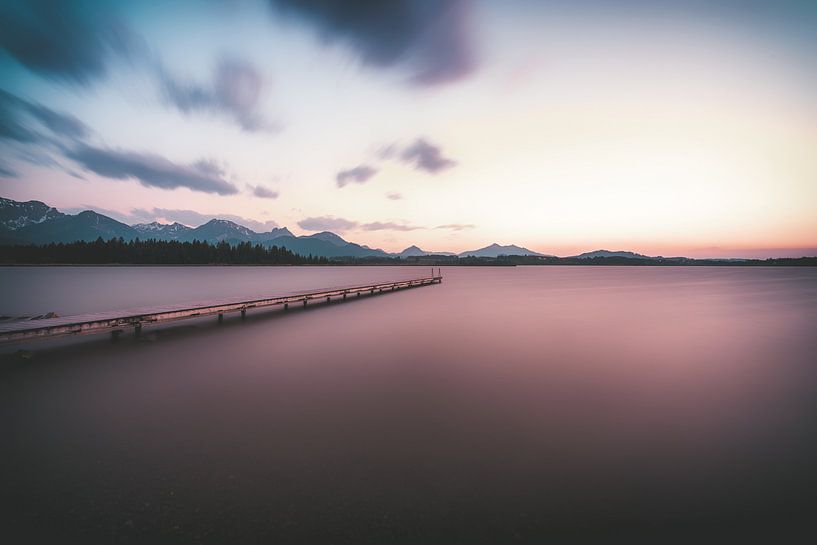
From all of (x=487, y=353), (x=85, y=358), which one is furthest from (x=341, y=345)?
(x=85, y=358)

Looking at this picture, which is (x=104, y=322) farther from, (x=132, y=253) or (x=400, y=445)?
(x=132, y=253)

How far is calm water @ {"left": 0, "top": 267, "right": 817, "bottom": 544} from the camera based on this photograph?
427cm

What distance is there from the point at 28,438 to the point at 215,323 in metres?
14.1

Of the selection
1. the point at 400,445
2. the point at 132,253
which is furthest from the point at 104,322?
the point at 132,253

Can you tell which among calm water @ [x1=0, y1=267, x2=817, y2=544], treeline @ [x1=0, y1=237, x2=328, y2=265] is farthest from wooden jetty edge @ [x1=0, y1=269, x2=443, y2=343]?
treeline @ [x1=0, y1=237, x2=328, y2=265]

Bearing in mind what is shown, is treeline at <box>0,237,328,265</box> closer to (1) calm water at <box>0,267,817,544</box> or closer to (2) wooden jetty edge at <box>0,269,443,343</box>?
(2) wooden jetty edge at <box>0,269,443,343</box>

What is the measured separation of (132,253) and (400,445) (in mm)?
163084

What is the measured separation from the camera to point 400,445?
247 inches

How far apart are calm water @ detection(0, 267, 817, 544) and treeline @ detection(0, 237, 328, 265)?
150 m

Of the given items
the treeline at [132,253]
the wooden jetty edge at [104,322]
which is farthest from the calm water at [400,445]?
the treeline at [132,253]

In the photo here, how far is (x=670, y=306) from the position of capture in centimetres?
3241

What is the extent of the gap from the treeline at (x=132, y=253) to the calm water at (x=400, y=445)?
150 meters

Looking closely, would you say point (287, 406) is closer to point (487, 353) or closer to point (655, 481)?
point (655, 481)

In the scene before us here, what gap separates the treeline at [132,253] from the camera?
126125mm
